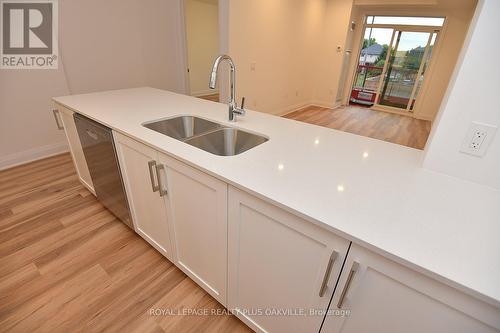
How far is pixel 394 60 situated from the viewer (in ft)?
19.0

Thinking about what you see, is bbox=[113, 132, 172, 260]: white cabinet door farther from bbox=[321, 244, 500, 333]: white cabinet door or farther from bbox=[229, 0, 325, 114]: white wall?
bbox=[229, 0, 325, 114]: white wall

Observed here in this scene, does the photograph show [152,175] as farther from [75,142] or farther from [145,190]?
[75,142]

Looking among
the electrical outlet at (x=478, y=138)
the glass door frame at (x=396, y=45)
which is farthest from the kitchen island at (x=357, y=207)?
the glass door frame at (x=396, y=45)

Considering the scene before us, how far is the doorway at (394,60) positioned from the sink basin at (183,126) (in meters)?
5.93

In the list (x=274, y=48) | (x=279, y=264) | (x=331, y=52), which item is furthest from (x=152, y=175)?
(x=331, y=52)

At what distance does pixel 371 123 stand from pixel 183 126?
179 inches

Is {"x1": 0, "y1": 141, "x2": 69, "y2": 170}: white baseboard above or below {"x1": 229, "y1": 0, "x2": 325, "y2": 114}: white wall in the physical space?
below

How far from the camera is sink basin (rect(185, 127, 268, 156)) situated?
1.46 metres

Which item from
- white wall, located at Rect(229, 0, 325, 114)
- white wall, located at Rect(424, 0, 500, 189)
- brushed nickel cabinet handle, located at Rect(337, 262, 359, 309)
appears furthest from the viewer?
white wall, located at Rect(229, 0, 325, 114)

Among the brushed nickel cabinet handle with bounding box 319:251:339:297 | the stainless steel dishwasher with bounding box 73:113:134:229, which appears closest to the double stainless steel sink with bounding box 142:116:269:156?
the stainless steel dishwasher with bounding box 73:113:134:229

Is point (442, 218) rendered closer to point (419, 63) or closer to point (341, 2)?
point (341, 2)

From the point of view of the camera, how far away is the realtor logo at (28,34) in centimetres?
241

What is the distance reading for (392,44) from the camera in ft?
18.6

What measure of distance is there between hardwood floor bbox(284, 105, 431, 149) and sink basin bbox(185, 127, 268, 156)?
3.50m
